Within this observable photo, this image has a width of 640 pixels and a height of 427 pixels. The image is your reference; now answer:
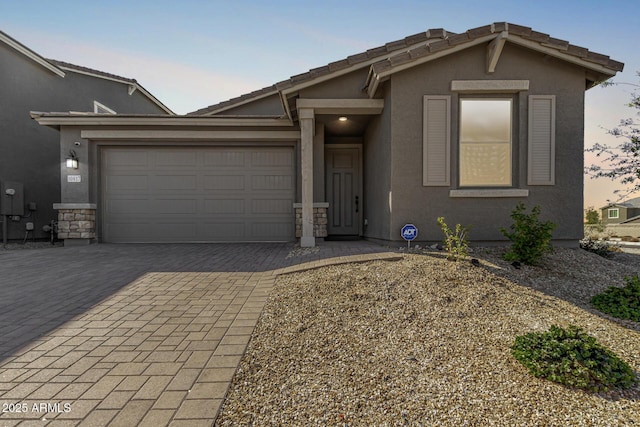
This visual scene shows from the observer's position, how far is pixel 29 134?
915 centimetres

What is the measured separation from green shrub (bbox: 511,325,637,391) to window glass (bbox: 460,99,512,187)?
12.9ft

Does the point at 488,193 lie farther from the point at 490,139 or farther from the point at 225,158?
the point at 225,158

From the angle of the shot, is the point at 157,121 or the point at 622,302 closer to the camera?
the point at 622,302

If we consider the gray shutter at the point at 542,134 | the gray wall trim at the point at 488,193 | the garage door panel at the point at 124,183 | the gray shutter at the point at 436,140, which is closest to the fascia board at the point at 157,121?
the garage door panel at the point at 124,183

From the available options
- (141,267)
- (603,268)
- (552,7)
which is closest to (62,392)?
(141,267)

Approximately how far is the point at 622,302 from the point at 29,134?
1378cm

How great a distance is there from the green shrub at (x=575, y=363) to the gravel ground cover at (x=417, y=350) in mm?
65

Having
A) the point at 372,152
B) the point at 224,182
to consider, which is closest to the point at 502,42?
the point at 372,152

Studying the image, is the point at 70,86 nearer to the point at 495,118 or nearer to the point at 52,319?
the point at 52,319

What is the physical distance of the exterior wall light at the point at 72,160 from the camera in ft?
25.1

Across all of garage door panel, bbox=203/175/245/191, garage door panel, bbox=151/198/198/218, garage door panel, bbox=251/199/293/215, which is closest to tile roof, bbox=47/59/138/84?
garage door panel, bbox=151/198/198/218

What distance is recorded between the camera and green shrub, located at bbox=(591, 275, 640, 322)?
10.3ft

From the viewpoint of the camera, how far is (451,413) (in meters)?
1.78

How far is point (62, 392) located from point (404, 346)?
2.41 metres
